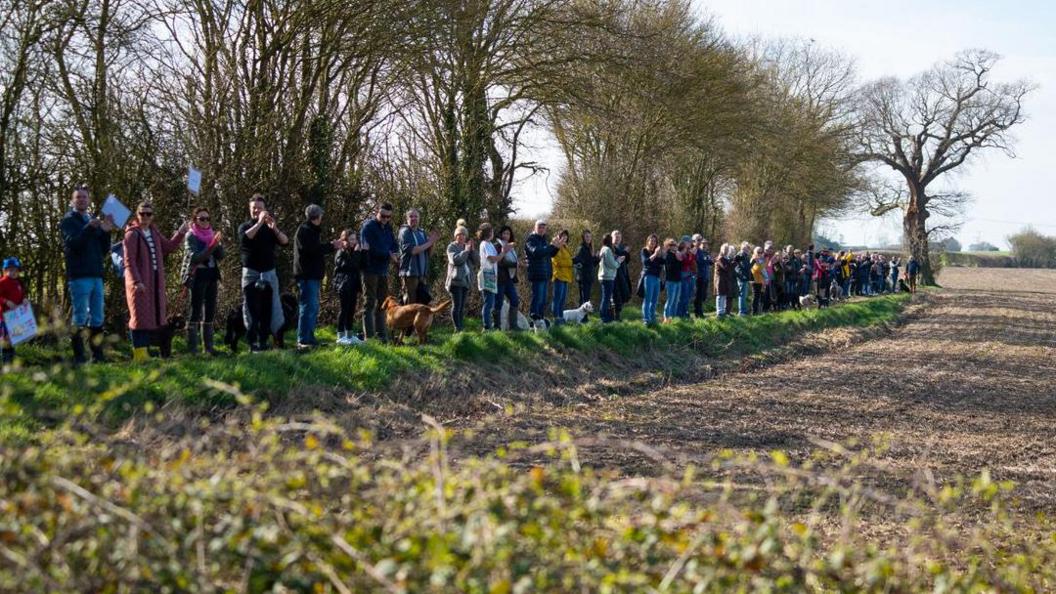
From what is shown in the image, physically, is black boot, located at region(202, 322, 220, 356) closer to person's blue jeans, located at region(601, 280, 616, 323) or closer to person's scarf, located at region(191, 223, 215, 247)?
person's scarf, located at region(191, 223, 215, 247)

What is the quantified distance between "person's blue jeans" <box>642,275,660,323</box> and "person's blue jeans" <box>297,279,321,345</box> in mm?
7368

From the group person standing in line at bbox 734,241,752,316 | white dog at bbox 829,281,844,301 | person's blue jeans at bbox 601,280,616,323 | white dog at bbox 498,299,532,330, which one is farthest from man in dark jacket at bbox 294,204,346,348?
white dog at bbox 829,281,844,301

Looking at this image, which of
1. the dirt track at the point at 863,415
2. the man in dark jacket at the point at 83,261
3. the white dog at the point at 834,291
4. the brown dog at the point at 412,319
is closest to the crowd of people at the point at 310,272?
the man in dark jacket at the point at 83,261

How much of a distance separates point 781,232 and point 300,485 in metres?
47.0

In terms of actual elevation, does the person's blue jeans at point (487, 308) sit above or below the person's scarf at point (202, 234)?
below

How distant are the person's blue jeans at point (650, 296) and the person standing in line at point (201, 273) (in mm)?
8380

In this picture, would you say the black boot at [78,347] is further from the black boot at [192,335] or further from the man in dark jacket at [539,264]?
the man in dark jacket at [539,264]

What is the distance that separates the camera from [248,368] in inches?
392

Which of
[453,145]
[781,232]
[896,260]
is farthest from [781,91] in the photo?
[453,145]

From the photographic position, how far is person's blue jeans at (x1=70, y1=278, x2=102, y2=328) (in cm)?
1051

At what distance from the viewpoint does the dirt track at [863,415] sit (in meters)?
9.28

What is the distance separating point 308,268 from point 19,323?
333 cm

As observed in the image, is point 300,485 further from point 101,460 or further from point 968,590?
point 968,590

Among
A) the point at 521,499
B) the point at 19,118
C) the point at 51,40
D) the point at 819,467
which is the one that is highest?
the point at 51,40
